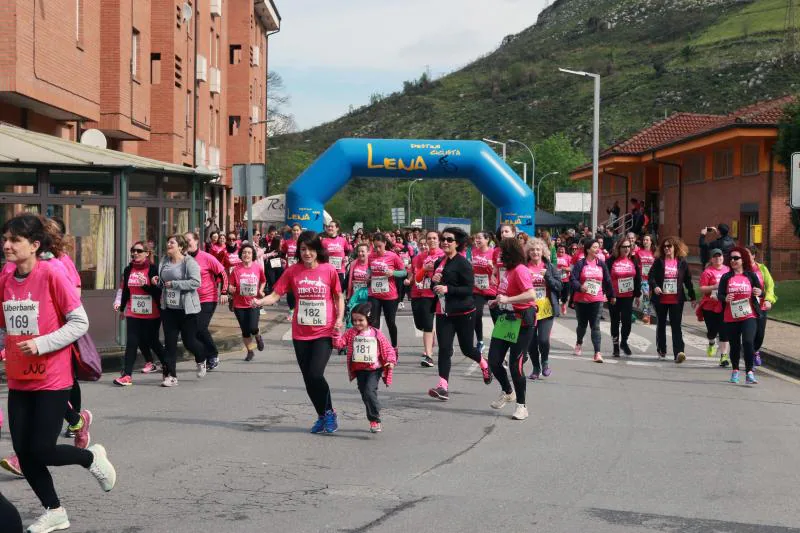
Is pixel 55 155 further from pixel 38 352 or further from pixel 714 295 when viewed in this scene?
pixel 38 352

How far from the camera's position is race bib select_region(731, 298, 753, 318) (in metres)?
13.8

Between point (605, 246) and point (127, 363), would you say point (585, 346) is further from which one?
point (605, 246)

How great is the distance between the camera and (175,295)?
1298 centimetres

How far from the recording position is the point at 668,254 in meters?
16.5

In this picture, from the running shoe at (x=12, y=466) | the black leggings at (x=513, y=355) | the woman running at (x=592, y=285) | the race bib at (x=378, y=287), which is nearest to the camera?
the running shoe at (x=12, y=466)

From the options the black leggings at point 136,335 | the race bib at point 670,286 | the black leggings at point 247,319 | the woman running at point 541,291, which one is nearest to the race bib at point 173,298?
the black leggings at point 136,335

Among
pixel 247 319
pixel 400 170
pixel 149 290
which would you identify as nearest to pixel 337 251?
pixel 247 319

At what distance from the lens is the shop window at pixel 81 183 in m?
15.3

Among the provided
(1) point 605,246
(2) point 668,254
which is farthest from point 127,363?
(1) point 605,246

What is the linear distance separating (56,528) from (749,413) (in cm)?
734

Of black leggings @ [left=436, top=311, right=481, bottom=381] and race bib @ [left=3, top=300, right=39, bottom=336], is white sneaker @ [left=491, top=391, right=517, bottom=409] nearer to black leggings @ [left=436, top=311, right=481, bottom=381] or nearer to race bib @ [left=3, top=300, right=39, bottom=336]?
black leggings @ [left=436, top=311, right=481, bottom=381]

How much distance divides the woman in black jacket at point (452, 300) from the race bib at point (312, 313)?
243cm

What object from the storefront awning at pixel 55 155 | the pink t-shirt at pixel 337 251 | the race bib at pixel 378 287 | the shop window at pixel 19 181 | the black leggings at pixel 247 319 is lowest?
the black leggings at pixel 247 319

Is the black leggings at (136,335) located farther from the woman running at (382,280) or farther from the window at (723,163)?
the window at (723,163)
